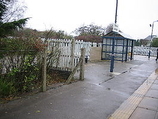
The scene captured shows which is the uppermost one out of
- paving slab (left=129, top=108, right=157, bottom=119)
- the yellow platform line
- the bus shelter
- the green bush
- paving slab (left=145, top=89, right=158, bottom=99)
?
the bus shelter

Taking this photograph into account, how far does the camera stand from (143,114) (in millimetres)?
4402

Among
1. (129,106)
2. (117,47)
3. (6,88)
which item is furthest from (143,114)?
(117,47)

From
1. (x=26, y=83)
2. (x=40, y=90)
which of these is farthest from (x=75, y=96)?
(x=26, y=83)

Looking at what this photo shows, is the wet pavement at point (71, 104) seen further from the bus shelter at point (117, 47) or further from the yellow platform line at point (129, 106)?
the bus shelter at point (117, 47)

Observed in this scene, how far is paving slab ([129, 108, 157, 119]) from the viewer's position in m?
4.23

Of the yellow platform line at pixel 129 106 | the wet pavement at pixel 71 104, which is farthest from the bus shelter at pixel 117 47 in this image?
the wet pavement at pixel 71 104

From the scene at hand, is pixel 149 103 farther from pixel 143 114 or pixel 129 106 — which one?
pixel 143 114

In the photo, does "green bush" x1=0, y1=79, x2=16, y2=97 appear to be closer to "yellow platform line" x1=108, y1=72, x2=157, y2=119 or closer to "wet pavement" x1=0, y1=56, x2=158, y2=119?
"wet pavement" x1=0, y1=56, x2=158, y2=119

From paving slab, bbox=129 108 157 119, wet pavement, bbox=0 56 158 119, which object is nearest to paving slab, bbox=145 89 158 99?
wet pavement, bbox=0 56 158 119

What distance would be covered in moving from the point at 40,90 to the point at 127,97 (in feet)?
9.53

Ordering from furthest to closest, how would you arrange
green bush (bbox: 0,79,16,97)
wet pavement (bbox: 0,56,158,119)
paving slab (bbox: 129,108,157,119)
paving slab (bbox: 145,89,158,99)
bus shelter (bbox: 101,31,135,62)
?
bus shelter (bbox: 101,31,135,62) < paving slab (bbox: 145,89,158,99) < green bush (bbox: 0,79,16,97) < paving slab (bbox: 129,108,157,119) < wet pavement (bbox: 0,56,158,119)

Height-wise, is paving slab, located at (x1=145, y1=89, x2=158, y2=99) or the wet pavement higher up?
the wet pavement

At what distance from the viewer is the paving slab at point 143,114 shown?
13.9 ft

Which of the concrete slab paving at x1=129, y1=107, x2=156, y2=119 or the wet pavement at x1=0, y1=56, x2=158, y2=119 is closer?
the wet pavement at x1=0, y1=56, x2=158, y2=119
